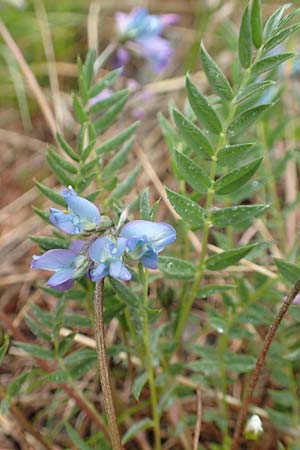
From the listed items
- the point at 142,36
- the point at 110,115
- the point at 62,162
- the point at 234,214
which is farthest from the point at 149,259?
the point at 142,36

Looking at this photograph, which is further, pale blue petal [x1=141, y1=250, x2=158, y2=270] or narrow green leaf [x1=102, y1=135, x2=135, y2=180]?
narrow green leaf [x1=102, y1=135, x2=135, y2=180]

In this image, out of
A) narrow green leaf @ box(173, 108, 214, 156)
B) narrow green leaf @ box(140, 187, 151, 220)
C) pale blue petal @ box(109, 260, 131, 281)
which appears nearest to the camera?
pale blue petal @ box(109, 260, 131, 281)

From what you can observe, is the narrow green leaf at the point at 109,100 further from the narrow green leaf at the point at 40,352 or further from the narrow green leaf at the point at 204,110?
the narrow green leaf at the point at 40,352

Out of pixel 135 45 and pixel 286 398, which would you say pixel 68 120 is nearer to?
pixel 135 45

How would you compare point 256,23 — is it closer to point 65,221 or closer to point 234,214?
point 234,214

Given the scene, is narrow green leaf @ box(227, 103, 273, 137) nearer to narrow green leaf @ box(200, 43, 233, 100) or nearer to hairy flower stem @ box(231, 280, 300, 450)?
narrow green leaf @ box(200, 43, 233, 100)

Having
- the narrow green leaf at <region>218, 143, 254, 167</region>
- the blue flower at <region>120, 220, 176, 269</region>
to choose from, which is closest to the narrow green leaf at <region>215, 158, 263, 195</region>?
the narrow green leaf at <region>218, 143, 254, 167</region>
